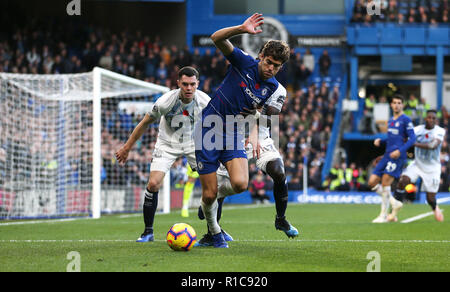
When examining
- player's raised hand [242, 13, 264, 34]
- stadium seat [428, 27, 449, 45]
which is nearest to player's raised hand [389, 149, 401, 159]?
player's raised hand [242, 13, 264, 34]

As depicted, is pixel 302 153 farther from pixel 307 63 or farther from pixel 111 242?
pixel 111 242

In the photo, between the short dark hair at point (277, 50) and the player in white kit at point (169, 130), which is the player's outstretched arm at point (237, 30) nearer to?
the short dark hair at point (277, 50)

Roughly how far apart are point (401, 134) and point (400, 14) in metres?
19.2

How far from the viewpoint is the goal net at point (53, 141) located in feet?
50.5

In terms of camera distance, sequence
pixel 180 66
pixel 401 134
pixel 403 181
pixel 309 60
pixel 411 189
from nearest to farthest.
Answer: pixel 401 134 < pixel 403 181 < pixel 411 189 < pixel 180 66 < pixel 309 60

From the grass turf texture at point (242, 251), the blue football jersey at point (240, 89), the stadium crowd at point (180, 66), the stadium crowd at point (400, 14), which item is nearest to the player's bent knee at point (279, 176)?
the grass turf texture at point (242, 251)

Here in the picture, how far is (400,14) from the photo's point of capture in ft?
102

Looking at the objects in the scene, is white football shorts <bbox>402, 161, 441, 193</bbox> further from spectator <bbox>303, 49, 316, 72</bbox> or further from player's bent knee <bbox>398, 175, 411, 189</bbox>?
spectator <bbox>303, 49, 316, 72</bbox>

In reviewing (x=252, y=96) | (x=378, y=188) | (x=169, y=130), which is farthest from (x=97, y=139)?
(x=252, y=96)

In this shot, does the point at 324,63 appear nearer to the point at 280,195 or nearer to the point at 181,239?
the point at 280,195

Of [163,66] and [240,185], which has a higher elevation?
[163,66]

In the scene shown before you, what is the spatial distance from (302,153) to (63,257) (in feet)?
66.5

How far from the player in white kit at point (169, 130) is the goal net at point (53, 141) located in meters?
5.47

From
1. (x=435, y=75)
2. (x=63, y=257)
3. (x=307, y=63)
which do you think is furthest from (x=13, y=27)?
(x=63, y=257)
